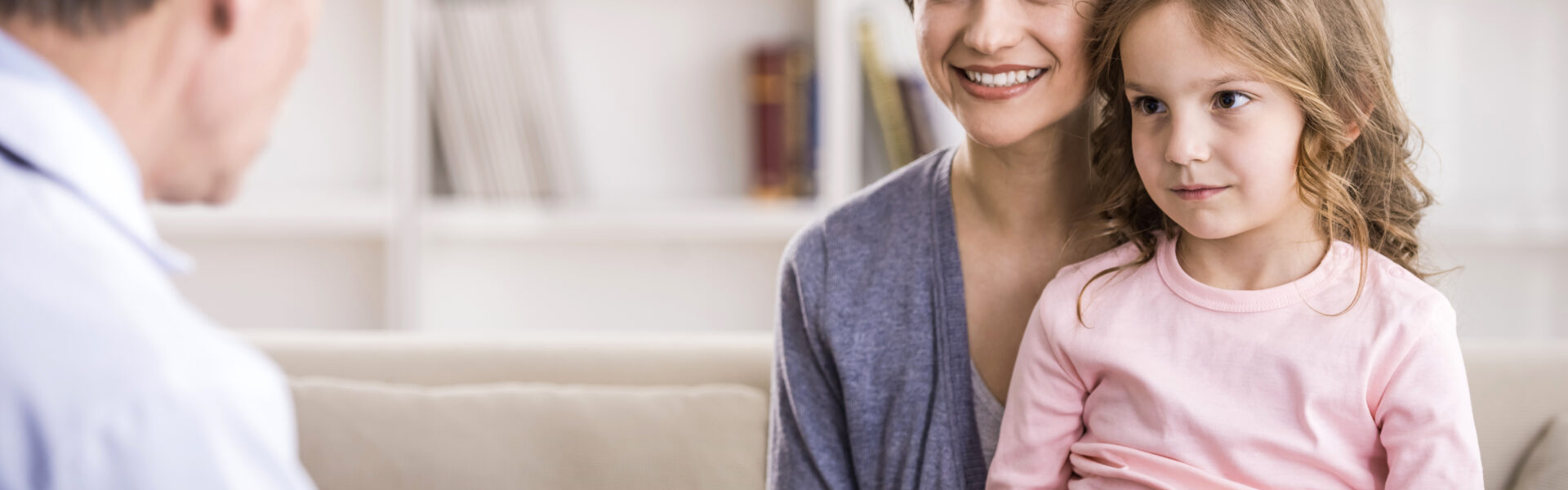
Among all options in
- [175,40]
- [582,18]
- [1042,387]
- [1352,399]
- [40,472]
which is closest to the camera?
[40,472]

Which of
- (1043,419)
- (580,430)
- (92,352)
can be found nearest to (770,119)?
(580,430)

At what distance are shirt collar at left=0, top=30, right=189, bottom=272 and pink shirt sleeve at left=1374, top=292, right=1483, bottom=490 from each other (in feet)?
2.73

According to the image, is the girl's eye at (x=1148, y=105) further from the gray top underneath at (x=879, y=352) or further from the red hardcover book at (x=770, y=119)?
the red hardcover book at (x=770, y=119)

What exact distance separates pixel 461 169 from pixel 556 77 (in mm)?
264

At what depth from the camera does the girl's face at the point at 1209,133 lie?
910 mm

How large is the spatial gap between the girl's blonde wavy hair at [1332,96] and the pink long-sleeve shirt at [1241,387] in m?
0.03

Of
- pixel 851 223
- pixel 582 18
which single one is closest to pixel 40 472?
pixel 851 223

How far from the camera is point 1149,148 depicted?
0.95 meters

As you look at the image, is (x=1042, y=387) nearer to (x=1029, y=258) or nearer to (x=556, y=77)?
(x=1029, y=258)

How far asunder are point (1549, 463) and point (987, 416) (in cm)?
60

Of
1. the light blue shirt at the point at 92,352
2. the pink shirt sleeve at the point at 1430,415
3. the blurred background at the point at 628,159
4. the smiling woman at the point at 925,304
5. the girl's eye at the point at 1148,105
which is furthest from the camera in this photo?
the blurred background at the point at 628,159

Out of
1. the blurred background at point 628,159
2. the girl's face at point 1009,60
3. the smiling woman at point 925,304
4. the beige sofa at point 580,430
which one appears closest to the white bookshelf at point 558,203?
the blurred background at point 628,159

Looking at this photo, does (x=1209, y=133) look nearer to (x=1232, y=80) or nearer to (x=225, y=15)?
(x=1232, y=80)

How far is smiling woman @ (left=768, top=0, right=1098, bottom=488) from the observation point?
1.15m
